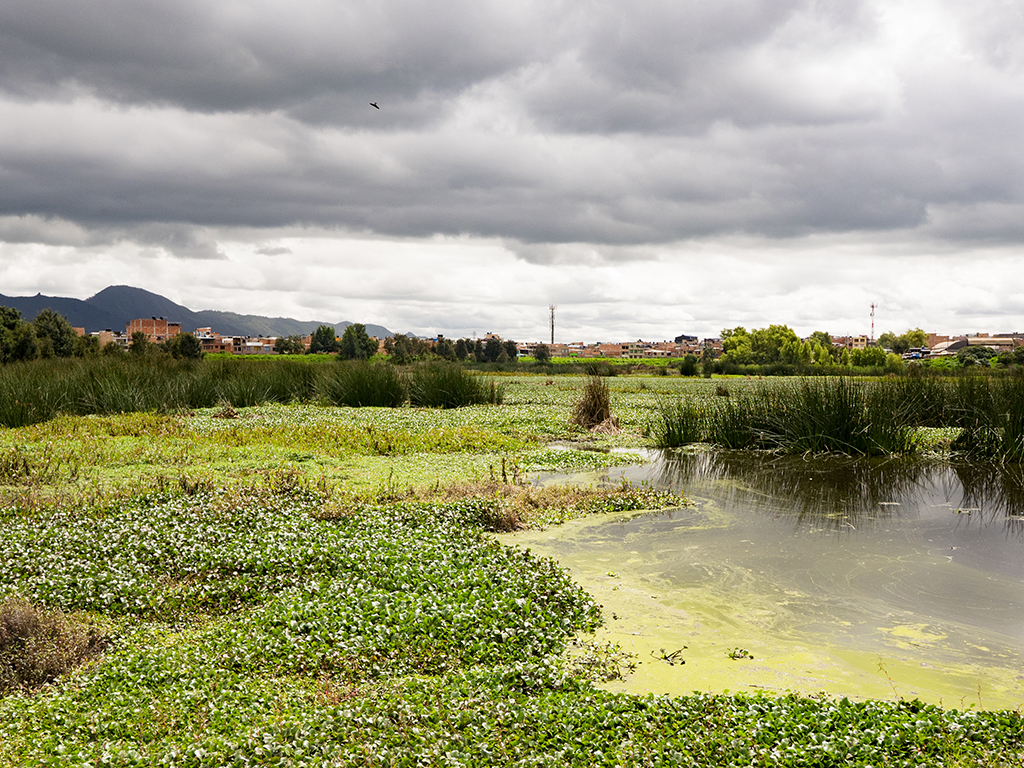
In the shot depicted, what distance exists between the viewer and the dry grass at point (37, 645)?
4855mm

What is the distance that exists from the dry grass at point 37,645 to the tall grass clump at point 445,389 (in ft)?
55.4

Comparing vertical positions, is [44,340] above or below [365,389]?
above

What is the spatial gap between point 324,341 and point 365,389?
309ft

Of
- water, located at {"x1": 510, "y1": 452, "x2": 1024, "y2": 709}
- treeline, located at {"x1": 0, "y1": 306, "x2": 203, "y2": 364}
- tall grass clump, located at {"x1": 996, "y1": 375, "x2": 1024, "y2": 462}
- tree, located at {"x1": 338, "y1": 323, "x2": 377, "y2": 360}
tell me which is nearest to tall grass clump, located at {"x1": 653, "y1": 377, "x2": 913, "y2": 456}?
Answer: tall grass clump, located at {"x1": 996, "y1": 375, "x2": 1024, "y2": 462}

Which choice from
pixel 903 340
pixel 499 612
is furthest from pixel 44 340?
pixel 903 340

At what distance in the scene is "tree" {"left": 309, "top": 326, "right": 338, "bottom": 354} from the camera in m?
110

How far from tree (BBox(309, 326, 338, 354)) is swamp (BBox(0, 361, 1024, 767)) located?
98.1 metres

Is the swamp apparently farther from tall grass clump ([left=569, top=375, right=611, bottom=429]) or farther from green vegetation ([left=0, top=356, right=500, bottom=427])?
green vegetation ([left=0, top=356, right=500, bottom=427])

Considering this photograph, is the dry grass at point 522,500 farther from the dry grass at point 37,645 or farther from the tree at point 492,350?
the tree at point 492,350

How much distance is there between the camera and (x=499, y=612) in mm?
5699

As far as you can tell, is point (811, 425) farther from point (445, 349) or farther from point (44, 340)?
point (445, 349)

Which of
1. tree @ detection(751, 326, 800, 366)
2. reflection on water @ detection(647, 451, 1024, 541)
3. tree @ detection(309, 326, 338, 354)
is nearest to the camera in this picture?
reflection on water @ detection(647, 451, 1024, 541)

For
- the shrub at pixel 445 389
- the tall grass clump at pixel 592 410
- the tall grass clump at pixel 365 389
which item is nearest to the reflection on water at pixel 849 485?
the tall grass clump at pixel 592 410

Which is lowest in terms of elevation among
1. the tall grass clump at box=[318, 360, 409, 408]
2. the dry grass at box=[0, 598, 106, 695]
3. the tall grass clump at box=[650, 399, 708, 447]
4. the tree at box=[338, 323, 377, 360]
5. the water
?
the water
